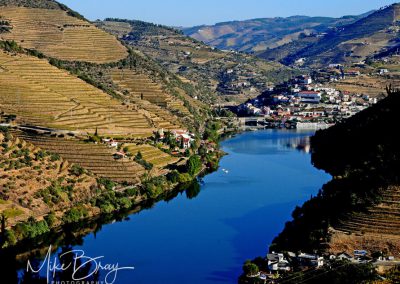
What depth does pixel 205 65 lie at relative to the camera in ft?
314

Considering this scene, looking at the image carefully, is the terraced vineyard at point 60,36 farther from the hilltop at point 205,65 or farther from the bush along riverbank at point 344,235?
the bush along riverbank at point 344,235

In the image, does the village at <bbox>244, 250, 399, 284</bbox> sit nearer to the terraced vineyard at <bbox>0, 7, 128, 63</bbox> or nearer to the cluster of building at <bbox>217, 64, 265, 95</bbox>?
the terraced vineyard at <bbox>0, 7, 128, 63</bbox>

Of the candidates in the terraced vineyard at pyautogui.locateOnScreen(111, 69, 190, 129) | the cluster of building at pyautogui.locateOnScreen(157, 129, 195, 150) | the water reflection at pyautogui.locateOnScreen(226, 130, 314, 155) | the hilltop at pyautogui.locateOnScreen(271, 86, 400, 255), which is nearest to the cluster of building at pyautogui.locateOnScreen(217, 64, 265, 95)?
the water reflection at pyautogui.locateOnScreen(226, 130, 314, 155)

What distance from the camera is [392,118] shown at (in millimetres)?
36906

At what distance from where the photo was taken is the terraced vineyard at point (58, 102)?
3953cm

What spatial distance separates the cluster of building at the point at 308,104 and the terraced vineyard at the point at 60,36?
1443 cm

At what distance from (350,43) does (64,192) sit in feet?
285

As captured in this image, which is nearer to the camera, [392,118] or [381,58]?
[392,118]

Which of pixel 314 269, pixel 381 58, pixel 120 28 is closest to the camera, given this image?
pixel 314 269

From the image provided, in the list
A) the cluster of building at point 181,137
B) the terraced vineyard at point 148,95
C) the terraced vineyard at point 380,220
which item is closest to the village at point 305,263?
the terraced vineyard at point 380,220

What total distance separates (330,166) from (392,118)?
504cm

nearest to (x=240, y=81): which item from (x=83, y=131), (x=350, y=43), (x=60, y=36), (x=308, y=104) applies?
(x=308, y=104)

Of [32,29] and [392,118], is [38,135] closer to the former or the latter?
[392,118]

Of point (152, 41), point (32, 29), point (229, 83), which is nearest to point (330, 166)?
point (32, 29)
